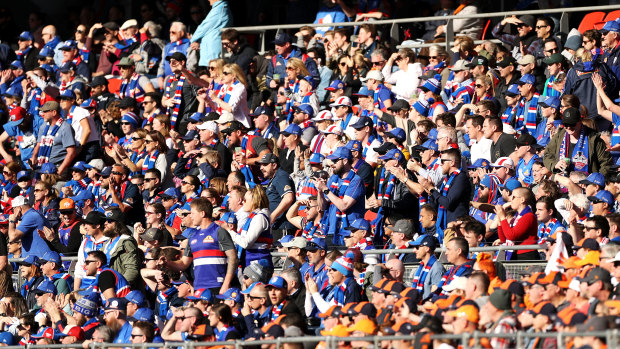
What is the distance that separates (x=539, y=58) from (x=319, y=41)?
3.89 metres

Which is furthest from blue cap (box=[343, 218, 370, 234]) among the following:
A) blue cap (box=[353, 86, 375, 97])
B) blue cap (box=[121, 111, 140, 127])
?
blue cap (box=[121, 111, 140, 127])

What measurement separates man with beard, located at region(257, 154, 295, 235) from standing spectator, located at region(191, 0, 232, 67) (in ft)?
14.1

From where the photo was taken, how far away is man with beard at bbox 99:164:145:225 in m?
15.9

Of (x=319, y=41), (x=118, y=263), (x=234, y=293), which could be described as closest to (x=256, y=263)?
(x=234, y=293)

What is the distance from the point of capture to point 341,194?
1398cm

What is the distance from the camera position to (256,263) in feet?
42.1

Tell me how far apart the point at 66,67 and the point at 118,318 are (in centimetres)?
858

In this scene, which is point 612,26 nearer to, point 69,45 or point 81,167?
point 81,167

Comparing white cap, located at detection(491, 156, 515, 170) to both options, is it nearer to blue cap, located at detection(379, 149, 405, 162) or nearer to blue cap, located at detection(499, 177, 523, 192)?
blue cap, located at detection(499, 177, 523, 192)

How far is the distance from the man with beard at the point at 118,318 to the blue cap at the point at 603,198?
4413 millimetres

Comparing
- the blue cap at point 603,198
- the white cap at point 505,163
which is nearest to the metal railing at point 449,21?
the white cap at point 505,163

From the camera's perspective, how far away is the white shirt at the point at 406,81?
1688 cm

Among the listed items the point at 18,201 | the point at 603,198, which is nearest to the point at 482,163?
the point at 603,198

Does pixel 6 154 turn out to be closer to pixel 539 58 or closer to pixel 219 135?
Answer: pixel 219 135
